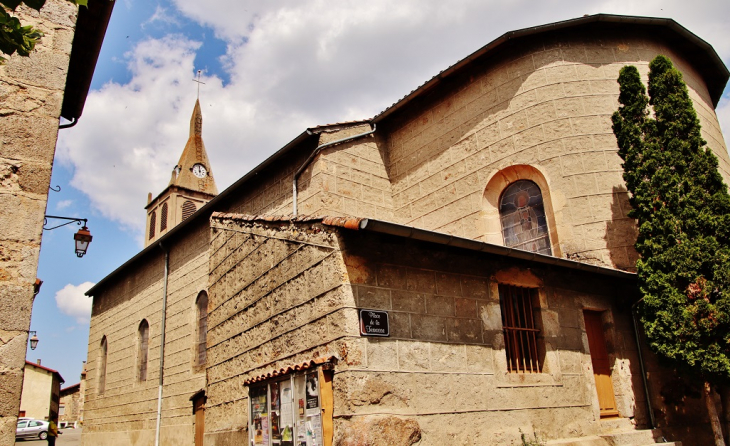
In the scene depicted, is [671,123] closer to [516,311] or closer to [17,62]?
[516,311]

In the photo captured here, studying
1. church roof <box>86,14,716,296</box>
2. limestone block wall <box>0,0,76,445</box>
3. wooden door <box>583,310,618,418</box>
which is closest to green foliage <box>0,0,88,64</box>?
limestone block wall <box>0,0,76,445</box>

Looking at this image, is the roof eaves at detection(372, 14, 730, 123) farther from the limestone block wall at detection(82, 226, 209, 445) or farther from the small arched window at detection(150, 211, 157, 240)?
the small arched window at detection(150, 211, 157, 240)

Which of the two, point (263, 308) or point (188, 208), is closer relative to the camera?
point (263, 308)

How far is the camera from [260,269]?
26.1 ft

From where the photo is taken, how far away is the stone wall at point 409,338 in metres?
5.95

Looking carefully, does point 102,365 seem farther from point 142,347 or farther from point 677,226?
point 677,226

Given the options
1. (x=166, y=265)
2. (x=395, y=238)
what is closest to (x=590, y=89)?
(x=395, y=238)

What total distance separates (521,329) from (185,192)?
30459mm

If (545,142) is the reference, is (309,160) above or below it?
above

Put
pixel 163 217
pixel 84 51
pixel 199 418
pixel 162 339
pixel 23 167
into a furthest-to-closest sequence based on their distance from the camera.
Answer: pixel 163 217, pixel 162 339, pixel 199 418, pixel 84 51, pixel 23 167

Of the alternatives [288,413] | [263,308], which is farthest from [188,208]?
[288,413]

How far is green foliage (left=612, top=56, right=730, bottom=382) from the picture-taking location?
7543 mm

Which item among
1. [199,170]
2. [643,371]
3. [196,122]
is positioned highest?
[196,122]

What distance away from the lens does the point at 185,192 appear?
3450 centimetres
